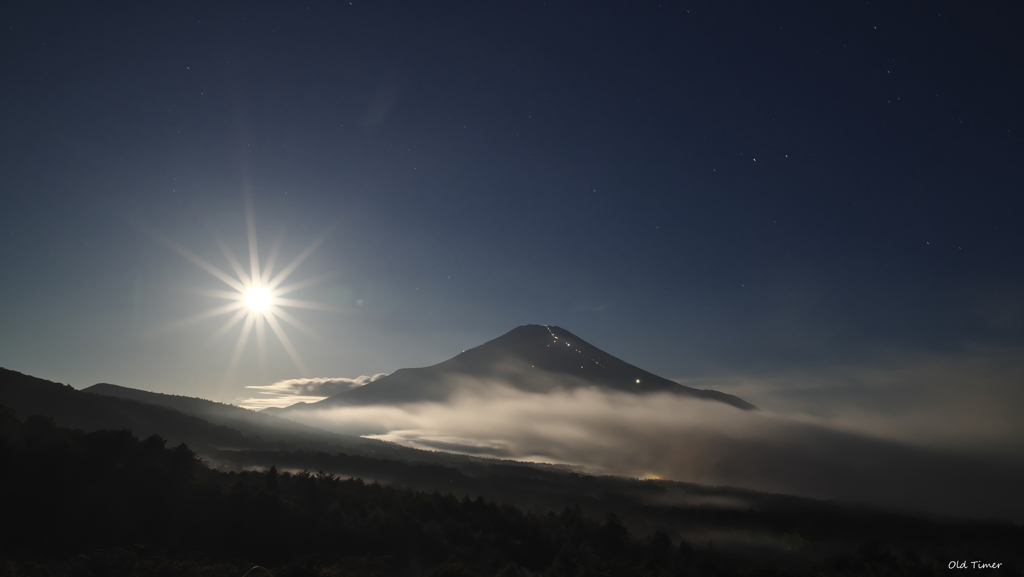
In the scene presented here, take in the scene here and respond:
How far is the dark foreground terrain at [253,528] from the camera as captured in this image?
3394cm

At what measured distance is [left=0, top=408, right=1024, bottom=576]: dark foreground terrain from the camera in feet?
111

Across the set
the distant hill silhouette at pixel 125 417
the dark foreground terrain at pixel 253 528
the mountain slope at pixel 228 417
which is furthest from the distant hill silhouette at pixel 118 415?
the dark foreground terrain at pixel 253 528

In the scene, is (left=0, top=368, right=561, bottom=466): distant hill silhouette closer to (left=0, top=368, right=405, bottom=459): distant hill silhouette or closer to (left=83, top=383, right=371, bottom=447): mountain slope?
(left=0, top=368, right=405, bottom=459): distant hill silhouette

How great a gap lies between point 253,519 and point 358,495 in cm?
1582

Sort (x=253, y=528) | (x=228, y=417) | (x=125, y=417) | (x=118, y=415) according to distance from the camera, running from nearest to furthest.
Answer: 1. (x=253, y=528)
2. (x=118, y=415)
3. (x=125, y=417)
4. (x=228, y=417)

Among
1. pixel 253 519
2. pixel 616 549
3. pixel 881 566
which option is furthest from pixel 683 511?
pixel 253 519

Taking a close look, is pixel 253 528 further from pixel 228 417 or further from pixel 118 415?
pixel 228 417

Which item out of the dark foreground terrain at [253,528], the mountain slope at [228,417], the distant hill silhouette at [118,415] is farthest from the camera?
the mountain slope at [228,417]

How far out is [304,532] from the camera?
4419 cm

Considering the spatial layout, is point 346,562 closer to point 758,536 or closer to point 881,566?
point 881,566

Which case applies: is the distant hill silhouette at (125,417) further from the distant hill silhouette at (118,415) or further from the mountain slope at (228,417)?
the mountain slope at (228,417)

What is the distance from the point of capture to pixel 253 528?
41688mm

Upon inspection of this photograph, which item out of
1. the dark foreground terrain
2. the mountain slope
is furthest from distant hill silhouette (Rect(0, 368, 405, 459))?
the dark foreground terrain

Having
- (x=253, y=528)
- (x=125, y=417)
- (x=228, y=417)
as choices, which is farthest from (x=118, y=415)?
(x=228, y=417)
